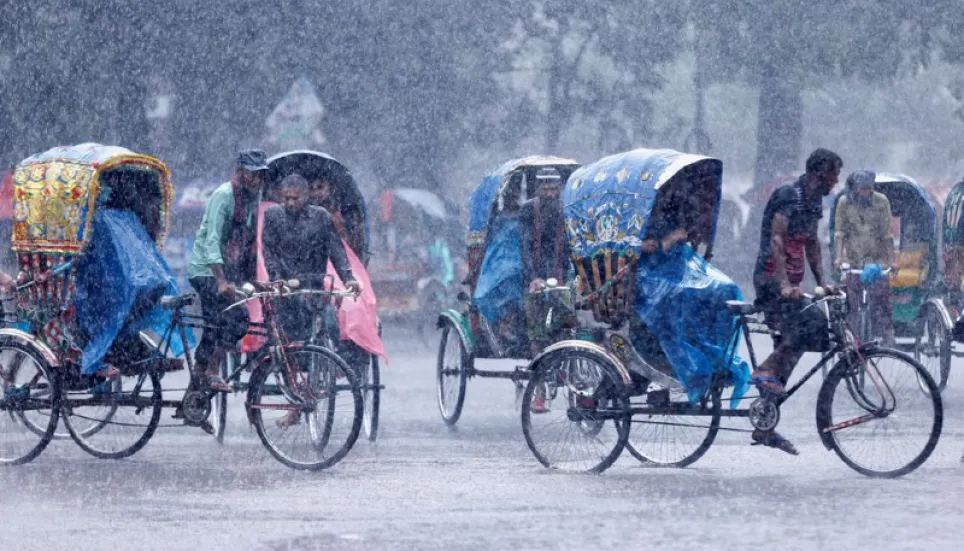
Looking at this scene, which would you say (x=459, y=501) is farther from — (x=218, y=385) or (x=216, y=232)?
(x=216, y=232)

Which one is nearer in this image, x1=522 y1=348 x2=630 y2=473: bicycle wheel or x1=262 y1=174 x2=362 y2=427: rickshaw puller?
x1=522 y1=348 x2=630 y2=473: bicycle wheel

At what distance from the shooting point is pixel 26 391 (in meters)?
9.57

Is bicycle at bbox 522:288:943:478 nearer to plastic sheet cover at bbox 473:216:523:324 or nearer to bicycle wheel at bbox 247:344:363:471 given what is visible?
bicycle wheel at bbox 247:344:363:471

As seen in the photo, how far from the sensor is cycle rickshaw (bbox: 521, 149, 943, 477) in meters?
8.55

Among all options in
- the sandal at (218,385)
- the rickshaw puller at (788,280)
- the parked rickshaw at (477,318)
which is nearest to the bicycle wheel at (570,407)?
the rickshaw puller at (788,280)

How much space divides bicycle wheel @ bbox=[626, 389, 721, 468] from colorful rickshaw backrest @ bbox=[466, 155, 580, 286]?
8.98ft

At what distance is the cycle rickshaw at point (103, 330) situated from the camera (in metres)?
9.20

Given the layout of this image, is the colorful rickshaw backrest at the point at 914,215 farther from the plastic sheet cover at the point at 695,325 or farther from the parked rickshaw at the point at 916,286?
the plastic sheet cover at the point at 695,325

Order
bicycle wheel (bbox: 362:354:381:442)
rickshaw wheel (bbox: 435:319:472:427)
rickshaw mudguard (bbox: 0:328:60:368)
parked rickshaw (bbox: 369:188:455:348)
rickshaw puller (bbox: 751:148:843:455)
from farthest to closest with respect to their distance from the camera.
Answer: parked rickshaw (bbox: 369:188:455:348) < rickshaw wheel (bbox: 435:319:472:427) < bicycle wheel (bbox: 362:354:381:442) < rickshaw mudguard (bbox: 0:328:60:368) < rickshaw puller (bbox: 751:148:843:455)

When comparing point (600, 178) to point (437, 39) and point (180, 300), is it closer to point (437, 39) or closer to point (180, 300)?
point (180, 300)

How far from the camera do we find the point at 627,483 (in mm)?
8586

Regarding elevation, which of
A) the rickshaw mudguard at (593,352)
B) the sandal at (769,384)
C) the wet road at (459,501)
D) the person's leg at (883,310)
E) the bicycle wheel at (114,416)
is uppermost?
the person's leg at (883,310)

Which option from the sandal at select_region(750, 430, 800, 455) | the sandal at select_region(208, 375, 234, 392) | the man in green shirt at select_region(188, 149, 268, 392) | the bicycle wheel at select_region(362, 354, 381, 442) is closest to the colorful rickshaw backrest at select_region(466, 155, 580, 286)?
the bicycle wheel at select_region(362, 354, 381, 442)

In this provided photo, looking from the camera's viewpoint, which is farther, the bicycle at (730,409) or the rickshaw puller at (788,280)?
the rickshaw puller at (788,280)
